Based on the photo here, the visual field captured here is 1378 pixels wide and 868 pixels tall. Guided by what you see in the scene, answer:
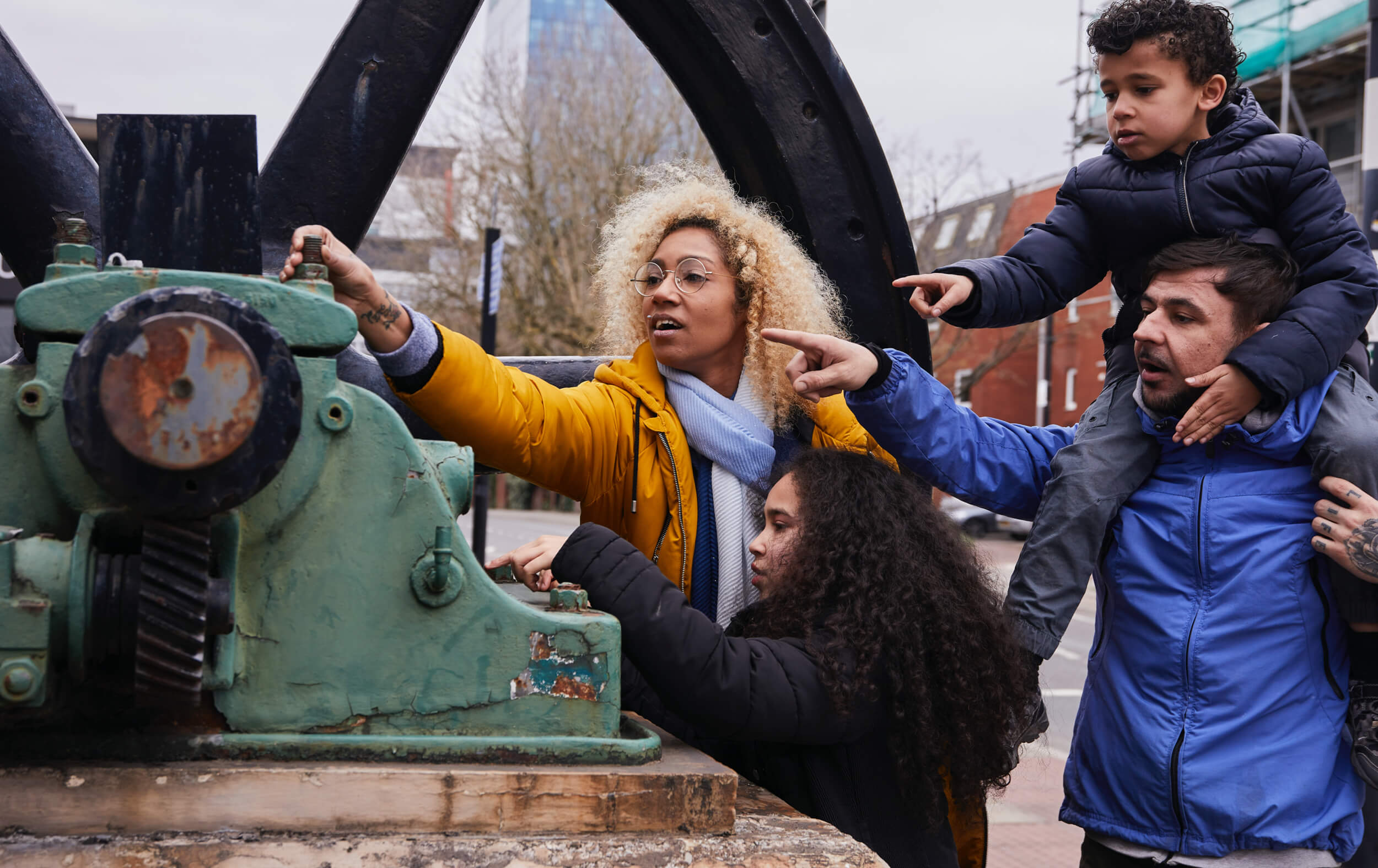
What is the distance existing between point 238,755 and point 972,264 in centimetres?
153

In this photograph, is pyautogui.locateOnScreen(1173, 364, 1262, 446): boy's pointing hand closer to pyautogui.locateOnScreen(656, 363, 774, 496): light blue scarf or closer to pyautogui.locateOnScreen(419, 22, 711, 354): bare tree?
pyautogui.locateOnScreen(656, 363, 774, 496): light blue scarf

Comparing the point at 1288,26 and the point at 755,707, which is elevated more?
the point at 1288,26

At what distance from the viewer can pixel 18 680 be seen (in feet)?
4.02

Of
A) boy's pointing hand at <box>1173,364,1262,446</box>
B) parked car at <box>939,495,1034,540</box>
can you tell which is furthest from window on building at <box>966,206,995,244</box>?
boy's pointing hand at <box>1173,364,1262,446</box>

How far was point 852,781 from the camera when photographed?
5.97 feet

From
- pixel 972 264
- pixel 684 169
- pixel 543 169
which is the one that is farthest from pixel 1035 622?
pixel 543 169

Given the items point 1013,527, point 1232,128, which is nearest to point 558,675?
point 1232,128

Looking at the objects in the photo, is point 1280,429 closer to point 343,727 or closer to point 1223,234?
point 1223,234

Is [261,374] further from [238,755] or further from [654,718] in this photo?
[654,718]

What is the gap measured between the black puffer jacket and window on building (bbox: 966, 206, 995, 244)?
993 inches

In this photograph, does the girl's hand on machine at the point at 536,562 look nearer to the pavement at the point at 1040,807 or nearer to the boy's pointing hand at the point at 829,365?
the boy's pointing hand at the point at 829,365

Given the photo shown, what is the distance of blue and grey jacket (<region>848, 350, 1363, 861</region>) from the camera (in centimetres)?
192

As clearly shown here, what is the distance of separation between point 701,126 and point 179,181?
53.6 inches

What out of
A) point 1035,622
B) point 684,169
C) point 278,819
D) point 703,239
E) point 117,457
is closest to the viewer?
point 117,457
